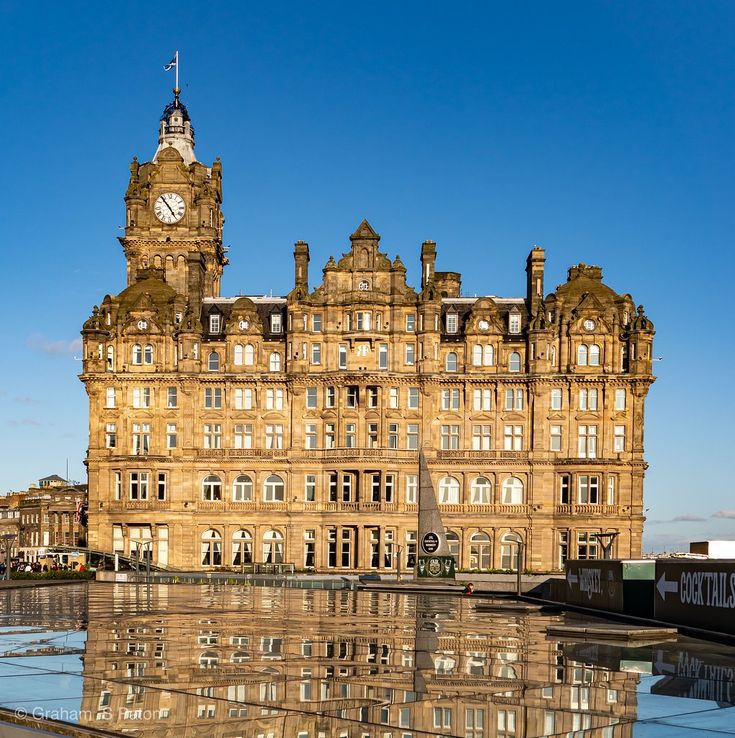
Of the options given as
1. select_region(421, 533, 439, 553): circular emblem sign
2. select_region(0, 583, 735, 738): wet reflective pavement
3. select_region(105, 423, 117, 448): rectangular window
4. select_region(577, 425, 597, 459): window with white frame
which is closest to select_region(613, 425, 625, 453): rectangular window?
select_region(577, 425, 597, 459): window with white frame

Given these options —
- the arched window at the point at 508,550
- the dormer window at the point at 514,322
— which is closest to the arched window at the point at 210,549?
the arched window at the point at 508,550

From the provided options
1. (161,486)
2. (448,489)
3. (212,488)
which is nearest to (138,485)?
(161,486)

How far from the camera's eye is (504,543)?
87.1m

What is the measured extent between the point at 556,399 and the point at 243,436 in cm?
2520

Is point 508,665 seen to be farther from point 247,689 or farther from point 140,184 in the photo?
point 140,184

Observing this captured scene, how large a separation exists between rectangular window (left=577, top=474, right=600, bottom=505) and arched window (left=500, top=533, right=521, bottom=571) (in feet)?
Result: 19.4

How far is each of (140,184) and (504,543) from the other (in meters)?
46.9

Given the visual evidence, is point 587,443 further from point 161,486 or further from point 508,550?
point 161,486

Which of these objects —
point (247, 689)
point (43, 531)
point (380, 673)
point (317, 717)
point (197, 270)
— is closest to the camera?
point (317, 717)

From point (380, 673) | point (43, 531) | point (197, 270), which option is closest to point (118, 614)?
point (380, 673)

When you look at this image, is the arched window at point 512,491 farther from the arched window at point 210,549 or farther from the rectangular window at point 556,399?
the arched window at point 210,549

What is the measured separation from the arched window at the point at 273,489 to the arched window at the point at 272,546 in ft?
8.61

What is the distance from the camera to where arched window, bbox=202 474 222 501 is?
8950 centimetres

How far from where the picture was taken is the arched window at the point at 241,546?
292ft
